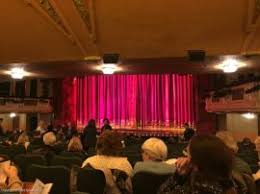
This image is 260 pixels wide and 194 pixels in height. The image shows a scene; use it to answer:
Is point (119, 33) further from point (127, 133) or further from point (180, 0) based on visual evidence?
point (127, 133)

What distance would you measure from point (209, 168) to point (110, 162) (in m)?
2.03

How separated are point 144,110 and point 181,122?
2018 mm

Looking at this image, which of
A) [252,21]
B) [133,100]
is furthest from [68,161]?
[133,100]

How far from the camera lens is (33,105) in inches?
680

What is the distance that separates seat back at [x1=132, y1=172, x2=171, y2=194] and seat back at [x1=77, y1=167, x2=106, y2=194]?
0.35 meters

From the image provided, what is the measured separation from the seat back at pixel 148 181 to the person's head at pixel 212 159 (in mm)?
1637

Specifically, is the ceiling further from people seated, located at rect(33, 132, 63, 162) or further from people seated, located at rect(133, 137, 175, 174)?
people seated, located at rect(133, 137, 175, 174)

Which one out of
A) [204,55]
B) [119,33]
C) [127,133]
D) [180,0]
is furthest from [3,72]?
[127,133]

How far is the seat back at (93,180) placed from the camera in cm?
368

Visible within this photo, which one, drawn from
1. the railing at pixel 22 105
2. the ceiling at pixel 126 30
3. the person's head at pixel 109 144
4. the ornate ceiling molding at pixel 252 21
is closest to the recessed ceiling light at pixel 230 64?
the ceiling at pixel 126 30

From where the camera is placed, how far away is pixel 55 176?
160 inches

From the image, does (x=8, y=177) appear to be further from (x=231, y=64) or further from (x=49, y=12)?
(x=231, y=64)

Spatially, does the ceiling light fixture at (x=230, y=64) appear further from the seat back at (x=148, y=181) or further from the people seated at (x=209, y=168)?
the people seated at (x=209, y=168)

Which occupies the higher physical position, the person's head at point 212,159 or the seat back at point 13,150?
the person's head at point 212,159
